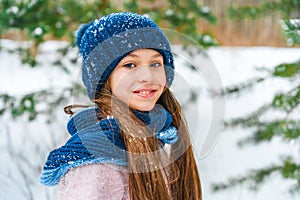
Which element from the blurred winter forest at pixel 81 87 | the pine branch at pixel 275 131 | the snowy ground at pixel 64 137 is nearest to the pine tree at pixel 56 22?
the blurred winter forest at pixel 81 87

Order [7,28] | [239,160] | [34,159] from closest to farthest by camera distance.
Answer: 1. [7,28]
2. [34,159]
3. [239,160]

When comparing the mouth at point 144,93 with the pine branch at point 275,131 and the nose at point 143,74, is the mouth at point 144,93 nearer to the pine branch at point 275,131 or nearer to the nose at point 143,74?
the nose at point 143,74

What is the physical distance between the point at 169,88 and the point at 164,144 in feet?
0.58

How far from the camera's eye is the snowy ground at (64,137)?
3.30 metres

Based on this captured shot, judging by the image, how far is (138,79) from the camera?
121cm

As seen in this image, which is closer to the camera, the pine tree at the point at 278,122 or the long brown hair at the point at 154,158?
the long brown hair at the point at 154,158

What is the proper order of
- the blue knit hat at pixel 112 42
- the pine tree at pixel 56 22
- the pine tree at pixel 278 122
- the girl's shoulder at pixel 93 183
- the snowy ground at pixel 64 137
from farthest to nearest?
the snowy ground at pixel 64 137 < the pine tree at pixel 56 22 < the pine tree at pixel 278 122 < the blue knit hat at pixel 112 42 < the girl's shoulder at pixel 93 183

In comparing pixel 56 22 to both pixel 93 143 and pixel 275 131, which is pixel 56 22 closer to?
pixel 275 131

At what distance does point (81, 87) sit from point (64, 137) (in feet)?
5.52

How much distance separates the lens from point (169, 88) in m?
1.36

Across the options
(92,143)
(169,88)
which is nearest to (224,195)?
(169,88)

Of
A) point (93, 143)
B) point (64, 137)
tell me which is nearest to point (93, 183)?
point (93, 143)

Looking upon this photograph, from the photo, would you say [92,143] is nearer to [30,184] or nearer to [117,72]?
[117,72]

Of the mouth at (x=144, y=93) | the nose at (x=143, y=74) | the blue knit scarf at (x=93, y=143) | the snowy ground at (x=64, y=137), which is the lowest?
the blue knit scarf at (x=93, y=143)
